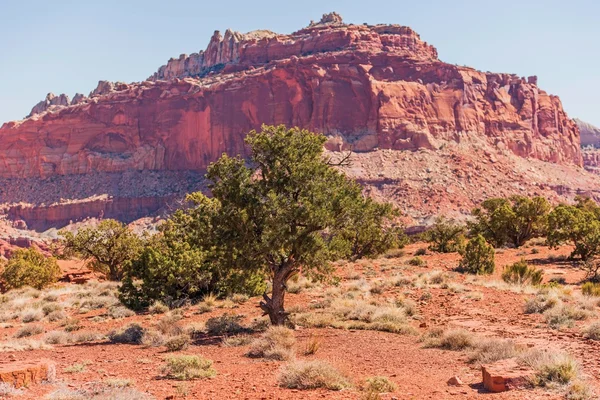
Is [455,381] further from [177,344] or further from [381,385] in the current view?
[177,344]

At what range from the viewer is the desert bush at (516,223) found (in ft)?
117

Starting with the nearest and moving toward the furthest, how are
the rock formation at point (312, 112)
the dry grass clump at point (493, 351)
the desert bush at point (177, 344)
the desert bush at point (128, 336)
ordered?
1. the dry grass clump at point (493, 351)
2. the desert bush at point (177, 344)
3. the desert bush at point (128, 336)
4. the rock formation at point (312, 112)

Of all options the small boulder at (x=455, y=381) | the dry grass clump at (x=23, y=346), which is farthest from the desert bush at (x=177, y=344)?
the small boulder at (x=455, y=381)

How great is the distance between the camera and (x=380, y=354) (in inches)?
430

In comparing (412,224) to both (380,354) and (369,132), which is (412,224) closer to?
(369,132)

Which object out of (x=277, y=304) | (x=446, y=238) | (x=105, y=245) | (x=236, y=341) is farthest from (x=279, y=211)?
(x=446, y=238)

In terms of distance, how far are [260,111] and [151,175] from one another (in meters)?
29.8

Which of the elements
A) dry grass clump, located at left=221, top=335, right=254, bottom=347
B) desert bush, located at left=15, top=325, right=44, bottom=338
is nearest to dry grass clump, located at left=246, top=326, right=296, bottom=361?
dry grass clump, located at left=221, top=335, right=254, bottom=347

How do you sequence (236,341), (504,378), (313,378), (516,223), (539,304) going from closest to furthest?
(504,378), (313,378), (236,341), (539,304), (516,223)

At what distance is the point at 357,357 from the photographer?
1058cm

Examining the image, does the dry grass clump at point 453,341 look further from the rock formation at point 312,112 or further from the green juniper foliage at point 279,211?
the rock formation at point 312,112

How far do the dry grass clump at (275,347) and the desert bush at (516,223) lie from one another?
28.0 metres

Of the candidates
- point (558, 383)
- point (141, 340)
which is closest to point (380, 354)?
point (558, 383)

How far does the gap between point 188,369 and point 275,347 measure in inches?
82.6
